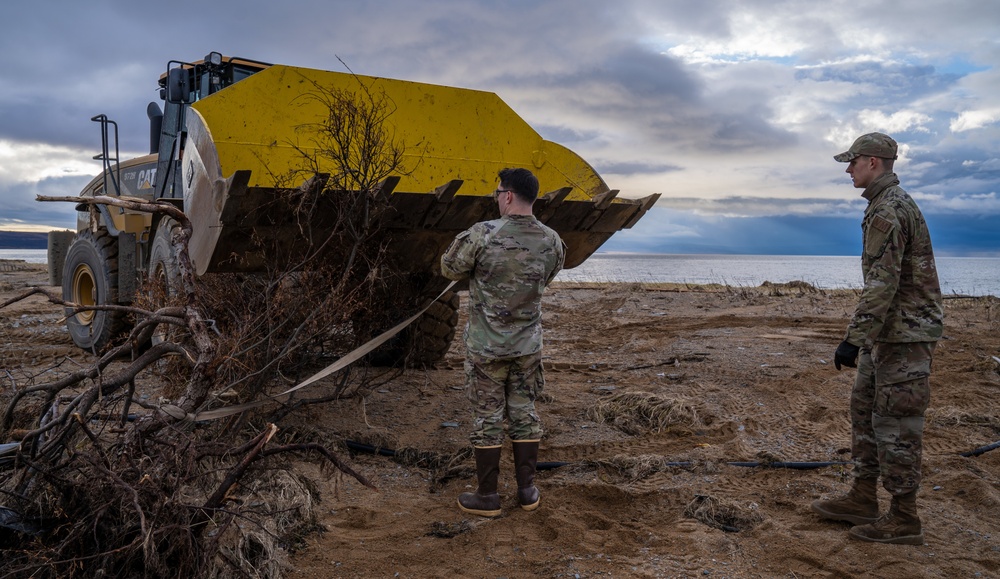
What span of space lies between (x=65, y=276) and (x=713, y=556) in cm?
782

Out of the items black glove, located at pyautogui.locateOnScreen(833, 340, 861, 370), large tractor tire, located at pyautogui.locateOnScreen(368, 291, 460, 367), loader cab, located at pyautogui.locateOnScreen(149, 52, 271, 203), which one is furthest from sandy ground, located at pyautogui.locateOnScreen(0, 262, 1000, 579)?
loader cab, located at pyautogui.locateOnScreen(149, 52, 271, 203)

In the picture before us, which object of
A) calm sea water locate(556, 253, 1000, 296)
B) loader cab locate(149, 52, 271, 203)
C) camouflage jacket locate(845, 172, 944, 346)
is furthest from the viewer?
calm sea water locate(556, 253, 1000, 296)

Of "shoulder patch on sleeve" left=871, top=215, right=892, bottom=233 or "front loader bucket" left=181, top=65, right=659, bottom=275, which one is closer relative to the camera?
"shoulder patch on sleeve" left=871, top=215, right=892, bottom=233

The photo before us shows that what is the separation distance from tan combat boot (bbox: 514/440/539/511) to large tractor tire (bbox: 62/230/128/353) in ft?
16.6

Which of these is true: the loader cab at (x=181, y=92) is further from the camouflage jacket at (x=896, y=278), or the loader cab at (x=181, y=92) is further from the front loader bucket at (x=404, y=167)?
the camouflage jacket at (x=896, y=278)

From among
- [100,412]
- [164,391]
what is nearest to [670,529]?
[100,412]

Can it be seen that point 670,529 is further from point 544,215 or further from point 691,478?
point 544,215

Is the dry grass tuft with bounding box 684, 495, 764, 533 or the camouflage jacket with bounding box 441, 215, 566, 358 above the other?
the camouflage jacket with bounding box 441, 215, 566, 358

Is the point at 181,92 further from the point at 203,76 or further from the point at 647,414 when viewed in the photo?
the point at 647,414

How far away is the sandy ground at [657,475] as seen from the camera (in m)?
3.12

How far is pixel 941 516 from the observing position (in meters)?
3.57

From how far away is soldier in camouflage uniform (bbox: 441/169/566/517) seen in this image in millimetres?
3689

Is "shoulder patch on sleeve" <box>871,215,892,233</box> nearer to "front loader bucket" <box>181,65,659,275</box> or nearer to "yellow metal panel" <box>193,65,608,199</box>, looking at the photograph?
"front loader bucket" <box>181,65,659,275</box>

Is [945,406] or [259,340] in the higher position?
[259,340]
